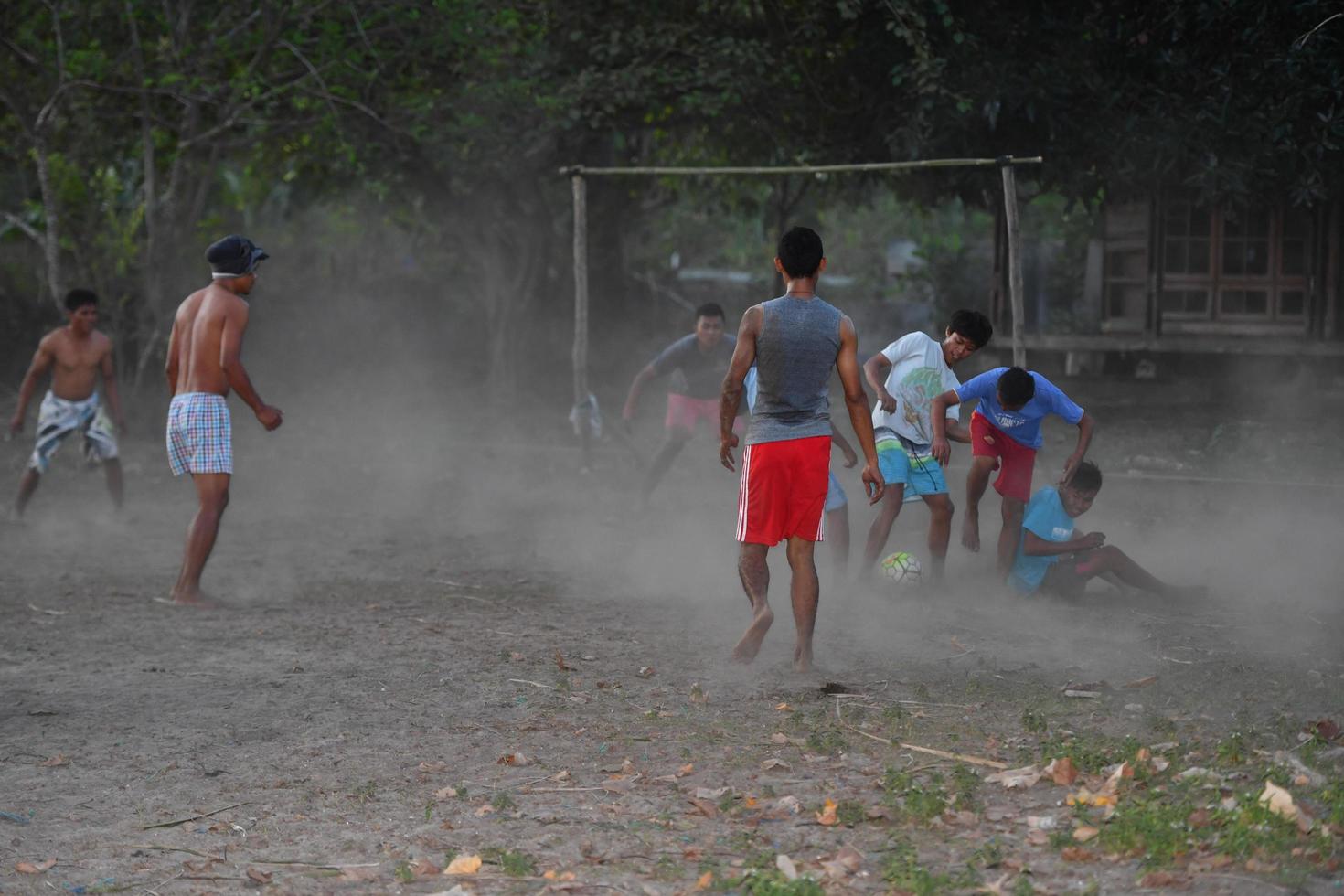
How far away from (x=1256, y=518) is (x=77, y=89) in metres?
12.1

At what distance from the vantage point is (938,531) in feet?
27.5

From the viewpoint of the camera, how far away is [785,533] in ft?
21.1

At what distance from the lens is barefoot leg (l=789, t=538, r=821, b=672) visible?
21.0 feet

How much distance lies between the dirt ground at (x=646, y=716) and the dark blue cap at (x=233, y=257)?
190 centimetres

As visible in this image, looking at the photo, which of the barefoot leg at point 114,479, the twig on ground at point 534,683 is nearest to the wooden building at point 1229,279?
the barefoot leg at point 114,479

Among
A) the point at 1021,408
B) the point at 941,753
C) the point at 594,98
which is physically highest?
the point at 594,98

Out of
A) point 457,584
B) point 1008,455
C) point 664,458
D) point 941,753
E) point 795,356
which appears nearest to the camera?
point 941,753

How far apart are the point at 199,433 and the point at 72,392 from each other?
4001 millimetres

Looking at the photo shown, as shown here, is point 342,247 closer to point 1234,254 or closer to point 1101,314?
point 1101,314

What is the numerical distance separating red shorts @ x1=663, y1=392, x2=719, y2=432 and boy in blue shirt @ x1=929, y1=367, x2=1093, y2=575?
105 inches

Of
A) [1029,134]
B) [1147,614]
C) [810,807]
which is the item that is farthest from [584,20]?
[810,807]

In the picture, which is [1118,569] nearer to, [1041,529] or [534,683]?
[1041,529]

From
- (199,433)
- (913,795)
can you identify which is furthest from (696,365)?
(913,795)

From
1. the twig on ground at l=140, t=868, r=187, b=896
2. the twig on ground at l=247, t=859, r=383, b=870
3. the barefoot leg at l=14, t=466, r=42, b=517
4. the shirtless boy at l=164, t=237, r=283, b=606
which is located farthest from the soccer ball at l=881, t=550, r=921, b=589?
the barefoot leg at l=14, t=466, r=42, b=517
